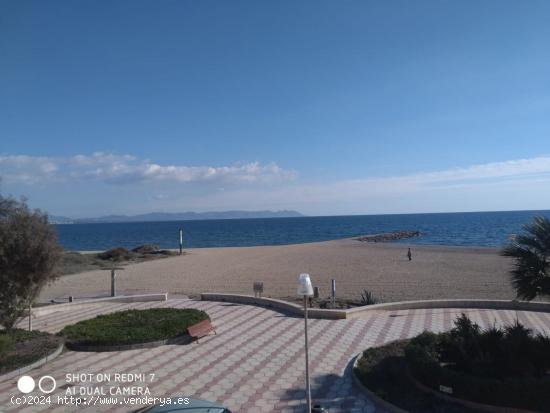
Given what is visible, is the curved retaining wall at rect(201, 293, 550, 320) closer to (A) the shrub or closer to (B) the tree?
(B) the tree

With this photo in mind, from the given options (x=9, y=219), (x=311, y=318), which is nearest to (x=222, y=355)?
(x=311, y=318)

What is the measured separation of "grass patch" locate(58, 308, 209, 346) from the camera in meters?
11.0

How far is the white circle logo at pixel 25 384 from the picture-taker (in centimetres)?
829

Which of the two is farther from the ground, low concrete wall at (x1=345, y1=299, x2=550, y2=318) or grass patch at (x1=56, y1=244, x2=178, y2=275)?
low concrete wall at (x1=345, y1=299, x2=550, y2=318)

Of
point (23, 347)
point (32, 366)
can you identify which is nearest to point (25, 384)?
point (32, 366)

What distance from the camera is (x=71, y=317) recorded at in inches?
577

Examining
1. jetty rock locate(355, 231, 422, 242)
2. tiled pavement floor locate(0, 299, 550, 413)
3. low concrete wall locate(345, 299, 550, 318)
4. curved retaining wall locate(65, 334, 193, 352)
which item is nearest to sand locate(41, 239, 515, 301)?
low concrete wall locate(345, 299, 550, 318)

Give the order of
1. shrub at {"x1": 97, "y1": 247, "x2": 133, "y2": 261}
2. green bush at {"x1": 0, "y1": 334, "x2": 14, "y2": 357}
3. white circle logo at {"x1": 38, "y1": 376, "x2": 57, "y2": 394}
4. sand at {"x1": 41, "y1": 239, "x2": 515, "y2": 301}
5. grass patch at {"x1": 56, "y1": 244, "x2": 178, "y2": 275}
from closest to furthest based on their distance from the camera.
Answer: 1. white circle logo at {"x1": 38, "y1": 376, "x2": 57, "y2": 394}
2. green bush at {"x1": 0, "y1": 334, "x2": 14, "y2": 357}
3. sand at {"x1": 41, "y1": 239, "x2": 515, "y2": 301}
4. grass patch at {"x1": 56, "y1": 244, "x2": 178, "y2": 275}
5. shrub at {"x1": 97, "y1": 247, "x2": 133, "y2": 261}

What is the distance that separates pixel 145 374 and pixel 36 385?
1927mm

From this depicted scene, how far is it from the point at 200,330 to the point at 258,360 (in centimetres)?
218

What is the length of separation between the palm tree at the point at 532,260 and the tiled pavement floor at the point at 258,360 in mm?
2528

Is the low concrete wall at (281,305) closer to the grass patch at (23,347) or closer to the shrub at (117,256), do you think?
the grass patch at (23,347)

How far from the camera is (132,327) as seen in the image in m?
12.1

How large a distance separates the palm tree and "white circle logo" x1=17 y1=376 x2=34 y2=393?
29.1 feet
